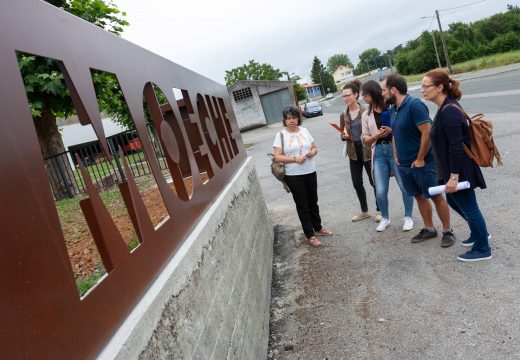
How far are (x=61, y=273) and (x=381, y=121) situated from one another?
4121 mm

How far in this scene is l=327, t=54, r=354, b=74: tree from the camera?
605ft

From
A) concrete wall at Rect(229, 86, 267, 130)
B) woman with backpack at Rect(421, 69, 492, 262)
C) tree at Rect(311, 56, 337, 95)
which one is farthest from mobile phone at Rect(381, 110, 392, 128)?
tree at Rect(311, 56, 337, 95)

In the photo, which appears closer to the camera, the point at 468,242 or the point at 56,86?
the point at 468,242

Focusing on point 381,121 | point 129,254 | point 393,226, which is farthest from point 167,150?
point 393,226

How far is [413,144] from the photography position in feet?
14.1

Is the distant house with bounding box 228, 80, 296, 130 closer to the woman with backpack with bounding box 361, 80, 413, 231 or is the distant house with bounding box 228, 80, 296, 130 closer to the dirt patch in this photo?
the dirt patch

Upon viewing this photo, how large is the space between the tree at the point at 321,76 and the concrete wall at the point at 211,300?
107 m

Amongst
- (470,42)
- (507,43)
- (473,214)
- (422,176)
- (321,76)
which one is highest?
(321,76)

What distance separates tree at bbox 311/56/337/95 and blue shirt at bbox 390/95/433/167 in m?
106

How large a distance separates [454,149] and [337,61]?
19232 cm

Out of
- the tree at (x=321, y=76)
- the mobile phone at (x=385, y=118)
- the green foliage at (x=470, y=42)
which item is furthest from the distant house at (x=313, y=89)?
the mobile phone at (x=385, y=118)

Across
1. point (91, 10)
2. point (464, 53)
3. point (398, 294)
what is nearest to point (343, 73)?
point (464, 53)

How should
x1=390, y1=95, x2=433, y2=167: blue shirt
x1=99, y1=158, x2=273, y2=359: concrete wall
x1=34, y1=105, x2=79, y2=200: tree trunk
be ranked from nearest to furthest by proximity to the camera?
x1=99, y1=158, x2=273, y2=359: concrete wall → x1=390, y1=95, x2=433, y2=167: blue shirt → x1=34, y1=105, x2=79, y2=200: tree trunk

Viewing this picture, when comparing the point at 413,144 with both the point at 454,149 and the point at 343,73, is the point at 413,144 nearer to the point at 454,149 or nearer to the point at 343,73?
the point at 454,149
